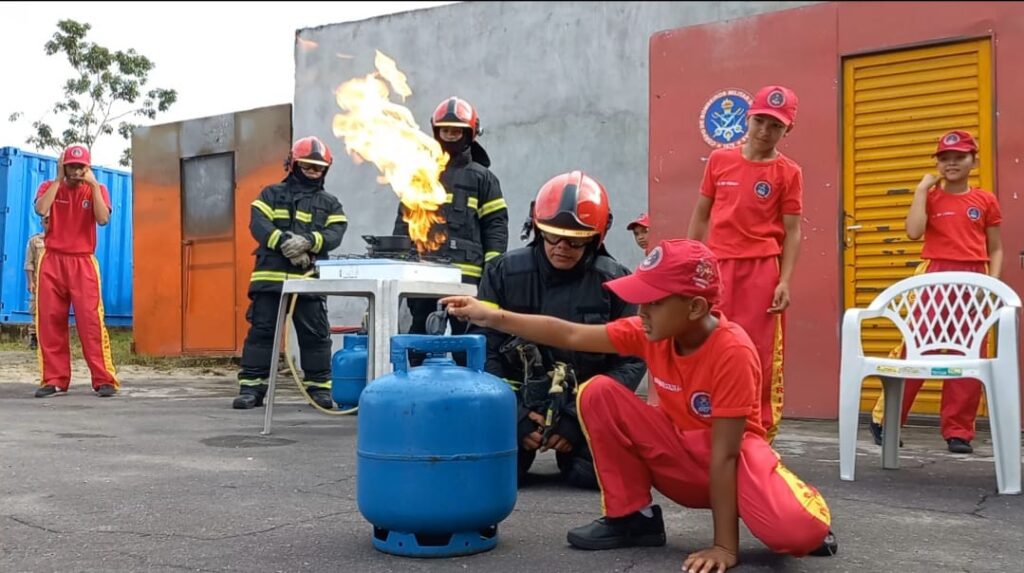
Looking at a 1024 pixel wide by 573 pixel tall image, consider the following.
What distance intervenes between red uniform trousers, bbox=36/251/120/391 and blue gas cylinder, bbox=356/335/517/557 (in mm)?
6006

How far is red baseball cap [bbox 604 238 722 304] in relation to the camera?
2822mm

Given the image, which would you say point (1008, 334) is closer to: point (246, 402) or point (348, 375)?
point (348, 375)

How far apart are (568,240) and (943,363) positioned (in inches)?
74.8

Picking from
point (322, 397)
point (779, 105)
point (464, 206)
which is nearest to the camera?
point (779, 105)

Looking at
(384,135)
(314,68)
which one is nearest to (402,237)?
(384,135)

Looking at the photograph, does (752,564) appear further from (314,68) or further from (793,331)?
(314,68)

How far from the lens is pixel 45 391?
8.34m

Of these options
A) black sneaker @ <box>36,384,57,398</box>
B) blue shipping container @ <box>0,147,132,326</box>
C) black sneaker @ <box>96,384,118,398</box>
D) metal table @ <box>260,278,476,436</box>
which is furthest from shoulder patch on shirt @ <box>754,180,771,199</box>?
blue shipping container @ <box>0,147,132,326</box>

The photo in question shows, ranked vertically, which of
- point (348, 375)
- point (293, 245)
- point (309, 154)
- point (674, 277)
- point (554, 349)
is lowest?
point (348, 375)

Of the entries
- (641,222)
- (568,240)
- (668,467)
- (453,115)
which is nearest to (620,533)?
(668,467)

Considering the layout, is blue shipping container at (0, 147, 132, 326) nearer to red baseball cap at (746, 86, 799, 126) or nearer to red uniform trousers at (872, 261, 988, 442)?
red uniform trousers at (872, 261, 988, 442)

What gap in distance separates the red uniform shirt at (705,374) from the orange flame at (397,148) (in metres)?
2.88

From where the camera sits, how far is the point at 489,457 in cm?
310

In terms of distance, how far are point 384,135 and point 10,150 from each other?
12454mm
